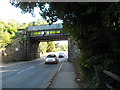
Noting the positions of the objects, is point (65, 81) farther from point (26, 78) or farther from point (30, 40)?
point (30, 40)

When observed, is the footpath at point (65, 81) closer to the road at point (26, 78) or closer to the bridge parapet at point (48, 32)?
the road at point (26, 78)

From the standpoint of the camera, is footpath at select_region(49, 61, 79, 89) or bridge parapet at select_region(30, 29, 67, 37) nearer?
footpath at select_region(49, 61, 79, 89)

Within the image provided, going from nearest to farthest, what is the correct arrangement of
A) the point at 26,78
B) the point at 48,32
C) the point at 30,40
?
the point at 26,78 → the point at 48,32 → the point at 30,40

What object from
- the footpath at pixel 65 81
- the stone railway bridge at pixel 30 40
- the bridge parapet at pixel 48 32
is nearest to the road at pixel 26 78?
the footpath at pixel 65 81

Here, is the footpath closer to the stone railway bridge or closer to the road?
the road

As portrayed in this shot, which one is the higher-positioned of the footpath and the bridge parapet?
the bridge parapet

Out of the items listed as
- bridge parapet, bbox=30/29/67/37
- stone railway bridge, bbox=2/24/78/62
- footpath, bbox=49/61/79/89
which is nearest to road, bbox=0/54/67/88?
footpath, bbox=49/61/79/89

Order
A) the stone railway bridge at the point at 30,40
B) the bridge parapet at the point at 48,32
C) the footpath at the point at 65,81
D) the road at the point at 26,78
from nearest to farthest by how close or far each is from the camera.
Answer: the footpath at the point at 65,81 < the road at the point at 26,78 < the stone railway bridge at the point at 30,40 < the bridge parapet at the point at 48,32

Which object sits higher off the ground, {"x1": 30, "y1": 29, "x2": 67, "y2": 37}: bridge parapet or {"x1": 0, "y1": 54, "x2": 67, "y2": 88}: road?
{"x1": 30, "y1": 29, "x2": 67, "y2": 37}: bridge parapet

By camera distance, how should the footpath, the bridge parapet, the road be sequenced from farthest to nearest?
the bridge parapet < the road < the footpath

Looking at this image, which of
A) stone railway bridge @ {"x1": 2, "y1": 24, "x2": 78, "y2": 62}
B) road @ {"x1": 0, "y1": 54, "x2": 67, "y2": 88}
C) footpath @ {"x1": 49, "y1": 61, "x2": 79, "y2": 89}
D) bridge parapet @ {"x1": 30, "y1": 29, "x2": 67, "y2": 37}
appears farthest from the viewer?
bridge parapet @ {"x1": 30, "y1": 29, "x2": 67, "y2": 37}

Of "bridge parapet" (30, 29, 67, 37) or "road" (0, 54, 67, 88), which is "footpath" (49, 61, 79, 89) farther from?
"bridge parapet" (30, 29, 67, 37)

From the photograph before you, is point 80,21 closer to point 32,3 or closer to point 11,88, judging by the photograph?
point 32,3

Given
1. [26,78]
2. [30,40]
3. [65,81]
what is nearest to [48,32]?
[30,40]
